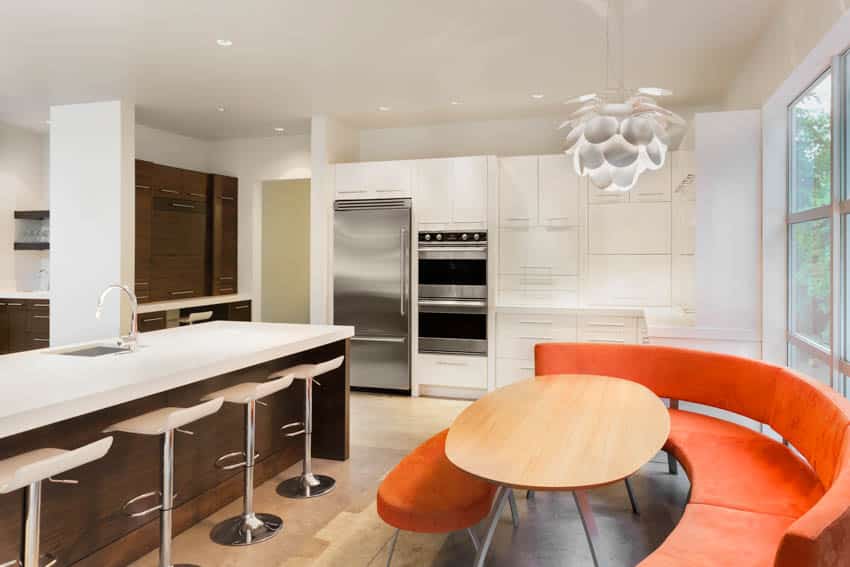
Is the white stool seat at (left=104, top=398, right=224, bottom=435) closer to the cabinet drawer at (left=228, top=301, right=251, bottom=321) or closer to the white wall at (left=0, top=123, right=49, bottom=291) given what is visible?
the cabinet drawer at (left=228, top=301, right=251, bottom=321)

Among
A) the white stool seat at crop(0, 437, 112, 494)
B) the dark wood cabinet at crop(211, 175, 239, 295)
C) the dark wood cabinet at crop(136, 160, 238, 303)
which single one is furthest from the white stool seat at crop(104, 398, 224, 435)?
the dark wood cabinet at crop(211, 175, 239, 295)

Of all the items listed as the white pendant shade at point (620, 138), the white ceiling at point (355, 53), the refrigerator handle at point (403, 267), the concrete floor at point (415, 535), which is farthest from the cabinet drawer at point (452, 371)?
the white pendant shade at point (620, 138)

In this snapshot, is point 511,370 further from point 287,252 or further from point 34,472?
point 34,472

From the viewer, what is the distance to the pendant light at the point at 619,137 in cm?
253

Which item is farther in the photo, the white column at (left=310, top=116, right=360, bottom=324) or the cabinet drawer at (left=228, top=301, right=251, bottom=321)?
the cabinet drawer at (left=228, top=301, right=251, bottom=321)

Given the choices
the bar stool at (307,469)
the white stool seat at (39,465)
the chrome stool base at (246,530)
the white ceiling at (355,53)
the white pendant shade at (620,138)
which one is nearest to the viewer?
the white stool seat at (39,465)

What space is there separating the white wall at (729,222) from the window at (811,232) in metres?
0.20

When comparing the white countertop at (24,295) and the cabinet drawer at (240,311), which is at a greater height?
the white countertop at (24,295)

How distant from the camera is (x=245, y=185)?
7.12m

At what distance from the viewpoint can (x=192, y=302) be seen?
20.8 ft

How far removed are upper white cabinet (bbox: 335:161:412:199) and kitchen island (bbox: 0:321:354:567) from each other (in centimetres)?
243

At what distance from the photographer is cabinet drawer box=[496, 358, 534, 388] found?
18.3 feet

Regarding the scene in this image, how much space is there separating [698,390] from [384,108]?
11.8 feet

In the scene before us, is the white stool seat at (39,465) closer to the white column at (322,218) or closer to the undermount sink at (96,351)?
the undermount sink at (96,351)
